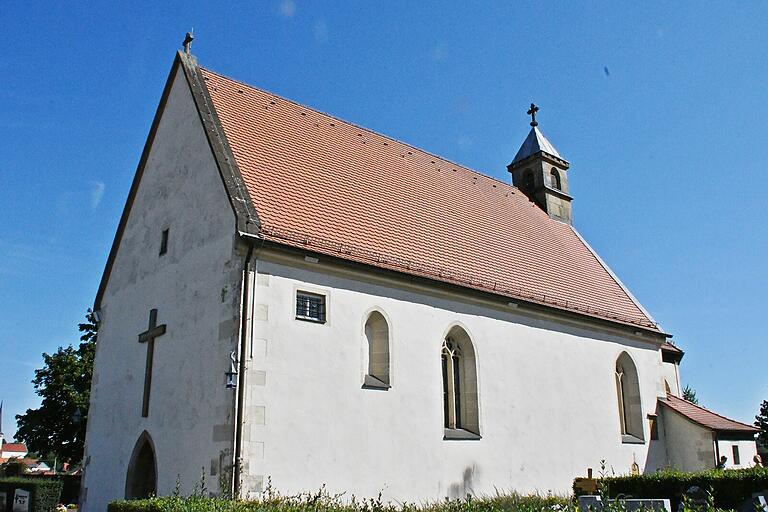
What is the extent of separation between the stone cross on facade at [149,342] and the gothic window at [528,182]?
1477 cm

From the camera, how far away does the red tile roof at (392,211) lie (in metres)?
13.2

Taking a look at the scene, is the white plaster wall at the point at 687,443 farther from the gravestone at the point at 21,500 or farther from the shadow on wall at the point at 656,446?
the gravestone at the point at 21,500

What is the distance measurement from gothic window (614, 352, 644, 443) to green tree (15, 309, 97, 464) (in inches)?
890

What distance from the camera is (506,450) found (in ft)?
47.6

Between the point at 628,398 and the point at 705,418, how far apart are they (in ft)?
7.68

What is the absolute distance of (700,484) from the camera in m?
12.8

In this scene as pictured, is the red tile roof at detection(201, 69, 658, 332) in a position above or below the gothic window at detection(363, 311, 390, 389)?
above

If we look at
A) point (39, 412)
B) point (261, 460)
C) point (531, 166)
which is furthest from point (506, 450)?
point (39, 412)

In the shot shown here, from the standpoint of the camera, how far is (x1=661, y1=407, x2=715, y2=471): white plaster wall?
18.2 metres

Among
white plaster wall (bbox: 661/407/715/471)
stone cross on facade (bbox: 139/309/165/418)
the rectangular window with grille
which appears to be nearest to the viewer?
the rectangular window with grille

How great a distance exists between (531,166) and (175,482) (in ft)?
56.1

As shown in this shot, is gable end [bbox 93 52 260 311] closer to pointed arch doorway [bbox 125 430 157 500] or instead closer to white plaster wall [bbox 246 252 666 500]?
white plaster wall [bbox 246 252 666 500]

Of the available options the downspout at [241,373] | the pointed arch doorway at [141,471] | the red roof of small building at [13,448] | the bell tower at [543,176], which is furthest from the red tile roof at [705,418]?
the red roof of small building at [13,448]

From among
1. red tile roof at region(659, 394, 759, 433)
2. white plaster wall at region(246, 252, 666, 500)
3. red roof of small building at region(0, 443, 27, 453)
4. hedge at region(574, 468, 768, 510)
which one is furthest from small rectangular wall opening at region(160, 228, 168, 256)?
red roof of small building at region(0, 443, 27, 453)
